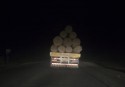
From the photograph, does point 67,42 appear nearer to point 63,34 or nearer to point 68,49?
point 68,49

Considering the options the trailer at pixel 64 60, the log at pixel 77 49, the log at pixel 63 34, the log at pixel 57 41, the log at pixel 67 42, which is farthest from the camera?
the log at pixel 63 34

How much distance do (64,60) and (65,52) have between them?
1.00 metres

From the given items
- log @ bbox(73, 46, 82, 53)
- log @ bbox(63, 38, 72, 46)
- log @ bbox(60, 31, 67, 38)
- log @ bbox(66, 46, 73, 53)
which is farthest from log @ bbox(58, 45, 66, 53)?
log @ bbox(60, 31, 67, 38)

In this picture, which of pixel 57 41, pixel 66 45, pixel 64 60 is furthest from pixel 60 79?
pixel 57 41

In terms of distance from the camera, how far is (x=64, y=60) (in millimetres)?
34219

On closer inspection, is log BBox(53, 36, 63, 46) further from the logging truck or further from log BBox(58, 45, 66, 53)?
log BBox(58, 45, 66, 53)

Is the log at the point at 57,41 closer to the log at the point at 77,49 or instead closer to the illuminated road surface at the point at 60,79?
the log at the point at 77,49

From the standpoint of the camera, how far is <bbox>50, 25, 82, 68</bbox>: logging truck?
34188mm

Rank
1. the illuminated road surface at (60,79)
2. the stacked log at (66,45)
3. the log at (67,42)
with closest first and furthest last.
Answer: the illuminated road surface at (60,79), the stacked log at (66,45), the log at (67,42)

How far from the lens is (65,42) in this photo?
36.2 metres

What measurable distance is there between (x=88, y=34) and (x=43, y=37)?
1639cm

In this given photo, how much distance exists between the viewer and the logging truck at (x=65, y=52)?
3419 cm

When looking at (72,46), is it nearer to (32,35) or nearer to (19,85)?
(19,85)

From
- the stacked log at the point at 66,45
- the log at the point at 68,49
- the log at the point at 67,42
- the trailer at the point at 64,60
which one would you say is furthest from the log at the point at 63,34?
the trailer at the point at 64,60
